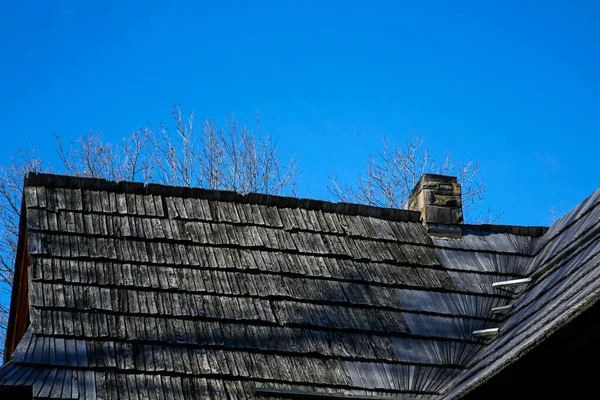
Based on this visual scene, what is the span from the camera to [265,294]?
28.8 feet

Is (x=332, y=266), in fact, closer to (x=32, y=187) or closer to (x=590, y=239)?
(x=590, y=239)

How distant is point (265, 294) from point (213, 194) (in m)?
1.65

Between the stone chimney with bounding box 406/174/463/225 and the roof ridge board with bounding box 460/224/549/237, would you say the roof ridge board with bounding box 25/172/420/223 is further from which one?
the roof ridge board with bounding box 460/224/549/237

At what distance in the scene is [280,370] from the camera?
7914 millimetres

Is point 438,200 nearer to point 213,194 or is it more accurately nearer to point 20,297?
point 213,194

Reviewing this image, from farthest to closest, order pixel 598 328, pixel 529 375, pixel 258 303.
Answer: pixel 258 303
pixel 529 375
pixel 598 328

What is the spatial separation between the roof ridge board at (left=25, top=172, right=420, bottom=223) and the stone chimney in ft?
0.52

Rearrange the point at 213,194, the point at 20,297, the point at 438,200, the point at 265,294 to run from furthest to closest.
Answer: the point at 438,200 → the point at 20,297 → the point at 213,194 → the point at 265,294

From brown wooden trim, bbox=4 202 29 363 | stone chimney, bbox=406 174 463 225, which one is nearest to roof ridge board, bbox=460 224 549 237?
stone chimney, bbox=406 174 463 225

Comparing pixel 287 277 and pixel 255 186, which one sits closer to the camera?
pixel 287 277

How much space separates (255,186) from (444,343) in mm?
14751

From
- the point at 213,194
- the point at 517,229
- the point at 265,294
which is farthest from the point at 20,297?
the point at 517,229

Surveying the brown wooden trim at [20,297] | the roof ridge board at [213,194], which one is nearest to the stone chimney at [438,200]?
the roof ridge board at [213,194]

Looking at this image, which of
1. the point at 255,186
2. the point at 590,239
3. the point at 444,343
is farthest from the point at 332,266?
the point at 255,186
